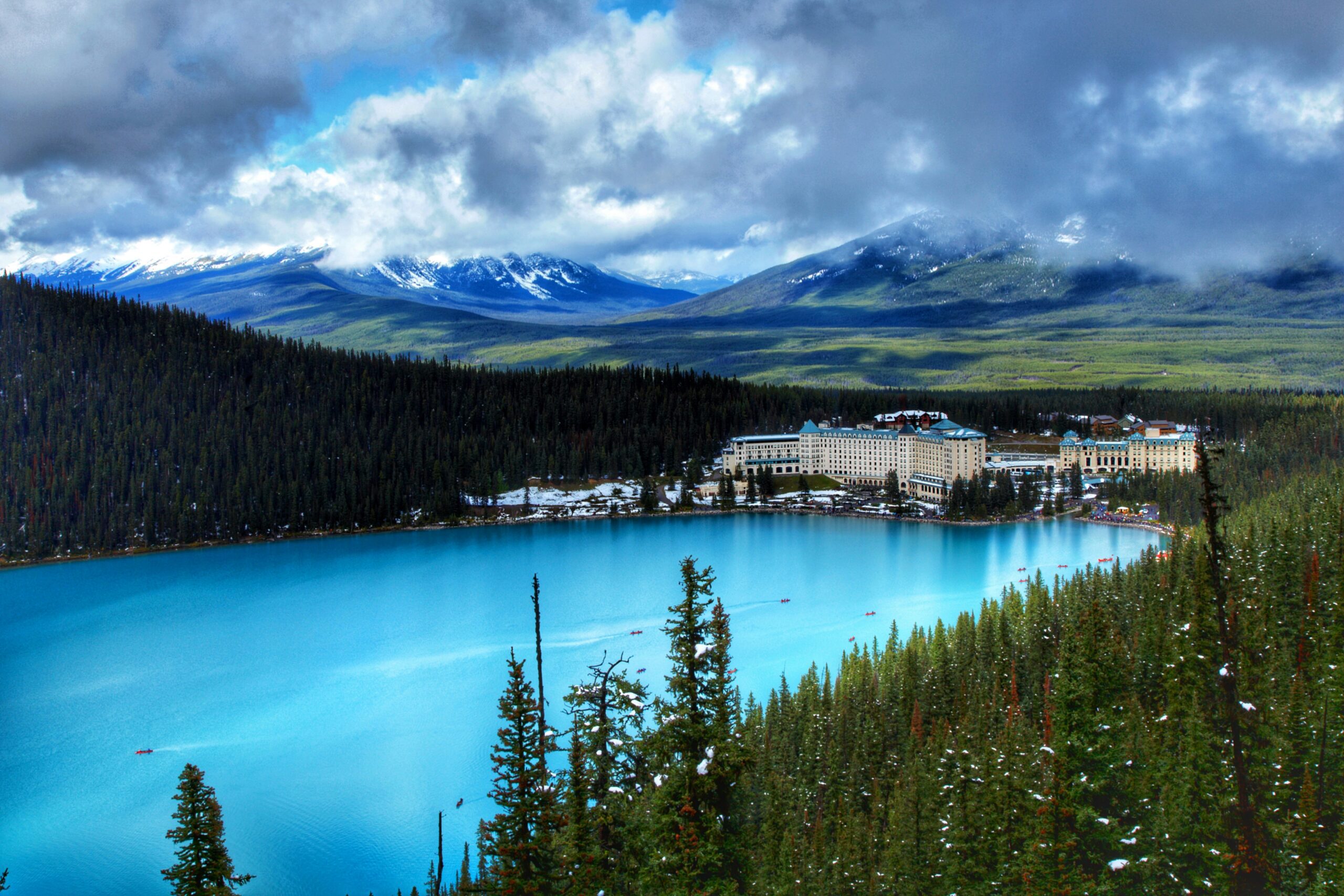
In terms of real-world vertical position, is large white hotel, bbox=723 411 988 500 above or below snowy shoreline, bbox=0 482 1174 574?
above

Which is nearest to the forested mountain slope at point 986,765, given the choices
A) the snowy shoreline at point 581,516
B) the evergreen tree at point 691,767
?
the evergreen tree at point 691,767

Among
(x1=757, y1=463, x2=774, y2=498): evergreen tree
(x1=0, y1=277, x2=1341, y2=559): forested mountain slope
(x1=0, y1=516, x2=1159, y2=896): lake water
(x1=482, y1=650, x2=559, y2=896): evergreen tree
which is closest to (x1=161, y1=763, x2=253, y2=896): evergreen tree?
(x1=482, y1=650, x2=559, y2=896): evergreen tree

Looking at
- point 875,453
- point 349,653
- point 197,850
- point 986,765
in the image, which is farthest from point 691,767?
point 875,453

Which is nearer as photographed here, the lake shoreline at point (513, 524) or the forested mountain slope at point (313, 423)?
the lake shoreline at point (513, 524)

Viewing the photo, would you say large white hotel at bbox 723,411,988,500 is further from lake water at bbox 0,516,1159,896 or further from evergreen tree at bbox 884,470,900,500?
lake water at bbox 0,516,1159,896

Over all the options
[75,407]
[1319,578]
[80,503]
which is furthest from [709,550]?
[75,407]

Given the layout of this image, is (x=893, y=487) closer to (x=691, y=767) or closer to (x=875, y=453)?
(x=875, y=453)

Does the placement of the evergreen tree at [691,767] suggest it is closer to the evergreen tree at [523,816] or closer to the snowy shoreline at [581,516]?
the evergreen tree at [523,816]
